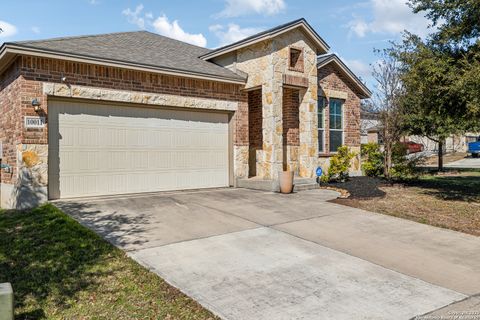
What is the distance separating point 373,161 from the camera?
16922 millimetres

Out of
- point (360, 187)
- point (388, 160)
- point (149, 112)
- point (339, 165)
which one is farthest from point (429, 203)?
point (149, 112)

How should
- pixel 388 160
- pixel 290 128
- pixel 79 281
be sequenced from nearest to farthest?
pixel 79 281 → pixel 290 128 → pixel 388 160

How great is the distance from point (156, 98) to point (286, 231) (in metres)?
6.31

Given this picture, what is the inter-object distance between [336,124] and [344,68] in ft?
8.40

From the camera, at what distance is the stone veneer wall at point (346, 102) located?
15.7 meters

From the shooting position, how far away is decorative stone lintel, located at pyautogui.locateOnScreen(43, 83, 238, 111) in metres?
9.37

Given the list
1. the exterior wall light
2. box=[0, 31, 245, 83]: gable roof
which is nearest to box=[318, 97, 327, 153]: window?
box=[0, 31, 245, 83]: gable roof

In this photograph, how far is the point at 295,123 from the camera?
15.0 m

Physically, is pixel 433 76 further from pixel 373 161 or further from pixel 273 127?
pixel 373 161

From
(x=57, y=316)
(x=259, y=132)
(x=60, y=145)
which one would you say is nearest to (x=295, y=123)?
(x=259, y=132)

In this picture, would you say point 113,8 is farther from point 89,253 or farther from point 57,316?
point 57,316

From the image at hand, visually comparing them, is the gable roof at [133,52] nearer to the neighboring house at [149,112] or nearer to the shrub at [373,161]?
the neighboring house at [149,112]

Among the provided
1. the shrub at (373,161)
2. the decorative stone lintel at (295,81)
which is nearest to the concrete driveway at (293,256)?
the decorative stone lintel at (295,81)

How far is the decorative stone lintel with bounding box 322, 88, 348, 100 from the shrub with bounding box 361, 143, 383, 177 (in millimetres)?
2661
